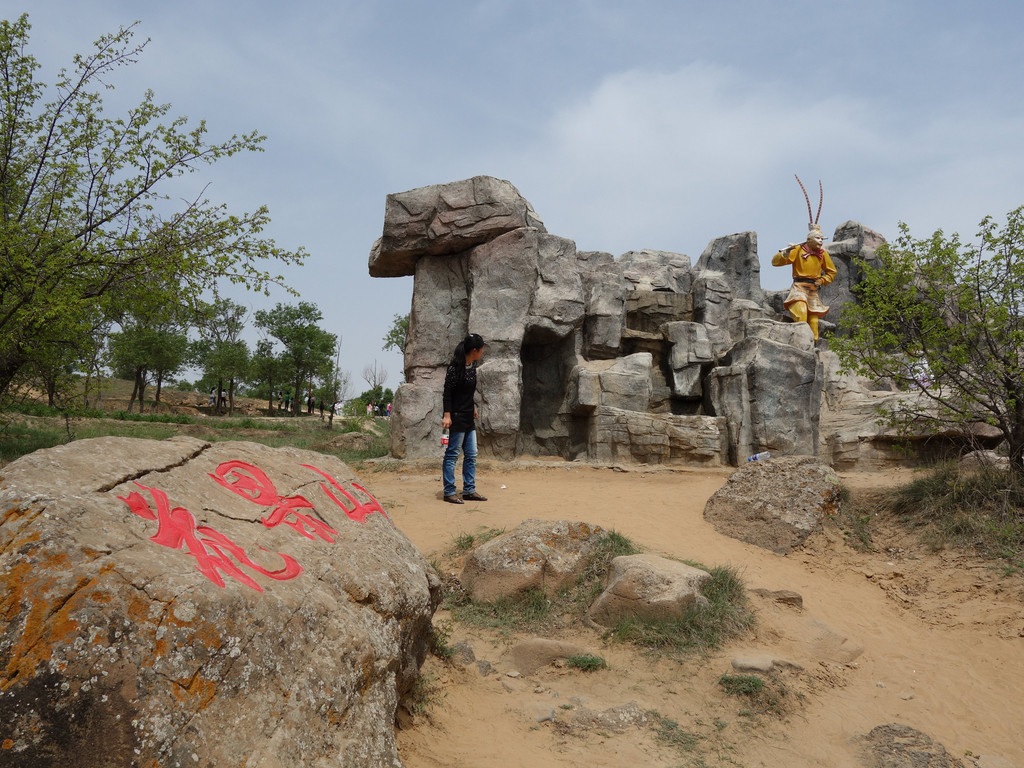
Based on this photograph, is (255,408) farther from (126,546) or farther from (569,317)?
(126,546)

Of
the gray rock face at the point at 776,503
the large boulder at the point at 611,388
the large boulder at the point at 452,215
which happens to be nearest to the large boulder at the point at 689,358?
the large boulder at the point at 611,388

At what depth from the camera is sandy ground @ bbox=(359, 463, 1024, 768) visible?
373 centimetres

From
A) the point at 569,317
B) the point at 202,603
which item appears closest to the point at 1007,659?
the point at 202,603

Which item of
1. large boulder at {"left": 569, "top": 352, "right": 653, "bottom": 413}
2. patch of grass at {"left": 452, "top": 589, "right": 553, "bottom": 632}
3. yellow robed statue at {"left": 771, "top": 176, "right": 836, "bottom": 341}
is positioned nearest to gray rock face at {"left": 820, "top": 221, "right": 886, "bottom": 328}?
yellow robed statue at {"left": 771, "top": 176, "right": 836, "bottom": 341}

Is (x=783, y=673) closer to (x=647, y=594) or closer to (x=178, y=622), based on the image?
(x=647, y=594)

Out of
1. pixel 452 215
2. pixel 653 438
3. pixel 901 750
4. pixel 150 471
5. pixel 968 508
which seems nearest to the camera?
pixel 150 471

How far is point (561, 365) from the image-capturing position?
14.0 meters

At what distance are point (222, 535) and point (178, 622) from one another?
0.64m

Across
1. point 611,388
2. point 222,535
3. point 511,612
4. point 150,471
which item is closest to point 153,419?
point 611,388

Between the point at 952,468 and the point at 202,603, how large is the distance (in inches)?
338

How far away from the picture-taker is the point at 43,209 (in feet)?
30.7

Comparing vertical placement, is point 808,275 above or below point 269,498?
above

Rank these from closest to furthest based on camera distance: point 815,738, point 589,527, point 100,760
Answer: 1. point 100,760
2. point 815,738
3. point 589,527

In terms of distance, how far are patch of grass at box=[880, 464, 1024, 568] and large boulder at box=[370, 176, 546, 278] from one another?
7.87 meters
